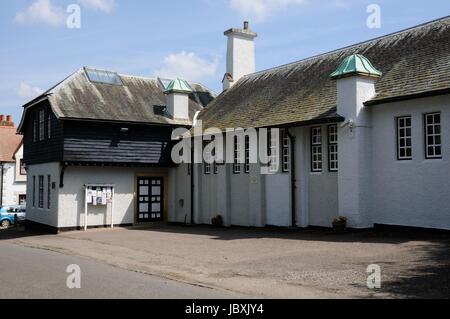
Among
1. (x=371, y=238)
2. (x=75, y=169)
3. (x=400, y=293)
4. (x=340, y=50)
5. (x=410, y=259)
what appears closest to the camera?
(x=400, y=293)

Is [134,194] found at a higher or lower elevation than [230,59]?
lower

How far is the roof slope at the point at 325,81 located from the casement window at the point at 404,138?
3.01 feet

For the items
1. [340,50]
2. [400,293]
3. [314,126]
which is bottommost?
[400,293]

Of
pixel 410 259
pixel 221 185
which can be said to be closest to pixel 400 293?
pixel 410 259

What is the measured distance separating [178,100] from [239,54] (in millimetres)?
5211

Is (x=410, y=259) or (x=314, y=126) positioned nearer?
(x=410, y=259)

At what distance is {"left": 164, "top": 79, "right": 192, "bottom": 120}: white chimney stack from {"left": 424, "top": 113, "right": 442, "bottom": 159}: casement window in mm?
13760

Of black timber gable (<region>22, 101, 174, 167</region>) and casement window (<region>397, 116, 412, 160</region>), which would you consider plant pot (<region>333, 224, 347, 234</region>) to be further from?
black timber gable (<region>22, 101, 174, 167</region>)

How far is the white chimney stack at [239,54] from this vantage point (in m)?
30.3

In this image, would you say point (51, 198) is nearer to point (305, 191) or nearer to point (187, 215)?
point (187, 215)

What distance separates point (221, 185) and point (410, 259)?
12.7 metres

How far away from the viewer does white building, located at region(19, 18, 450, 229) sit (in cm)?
1705

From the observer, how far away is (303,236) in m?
18.0

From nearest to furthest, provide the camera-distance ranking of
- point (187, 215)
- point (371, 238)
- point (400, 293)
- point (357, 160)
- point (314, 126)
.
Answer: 1. point (400, 293)
2. point (371, 238)
3. point (357, 160)
4. point (314, 126)
5. point (187, 215)
